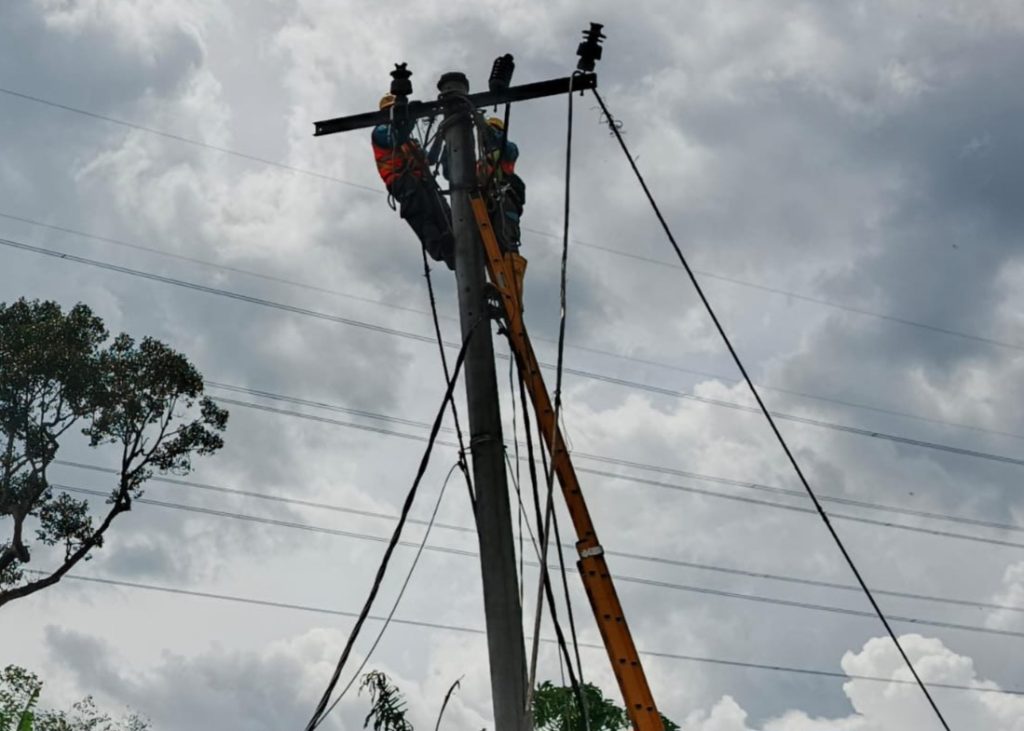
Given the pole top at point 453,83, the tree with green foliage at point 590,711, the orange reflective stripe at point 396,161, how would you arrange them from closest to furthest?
the pole top at point 453,83
the orange reflective stripe at point 396,161
the tree with green foliage at point 590,711

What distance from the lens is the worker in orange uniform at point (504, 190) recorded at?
10281 mm

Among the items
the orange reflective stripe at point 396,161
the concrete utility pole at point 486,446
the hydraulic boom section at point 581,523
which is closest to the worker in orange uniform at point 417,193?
the orange reflective stripe at point 396,161

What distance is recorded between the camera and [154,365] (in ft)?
82.3

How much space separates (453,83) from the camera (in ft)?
33.8

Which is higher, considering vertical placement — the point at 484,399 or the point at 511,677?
the point at 484,399

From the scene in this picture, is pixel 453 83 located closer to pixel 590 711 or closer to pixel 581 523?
pixel 581 523

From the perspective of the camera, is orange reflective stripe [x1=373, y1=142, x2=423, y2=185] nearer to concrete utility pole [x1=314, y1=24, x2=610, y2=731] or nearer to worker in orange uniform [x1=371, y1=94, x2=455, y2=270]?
Answer: worker in orange uniform [x1=371, y1=94, x2=455, y2=270]

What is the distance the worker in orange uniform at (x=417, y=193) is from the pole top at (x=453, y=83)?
845 millimetres

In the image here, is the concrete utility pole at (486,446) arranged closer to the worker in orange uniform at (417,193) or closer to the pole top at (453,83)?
the pole top at (453,83)

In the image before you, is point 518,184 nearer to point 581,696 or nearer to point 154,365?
point 581,696

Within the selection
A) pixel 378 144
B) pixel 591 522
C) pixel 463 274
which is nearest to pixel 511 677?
pixel 591 522

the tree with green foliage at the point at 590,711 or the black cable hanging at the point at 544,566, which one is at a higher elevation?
the tree with green foliage at the point at 590,711

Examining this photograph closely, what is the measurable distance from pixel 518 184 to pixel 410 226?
4.03 ft

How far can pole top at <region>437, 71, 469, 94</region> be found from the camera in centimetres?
1025
